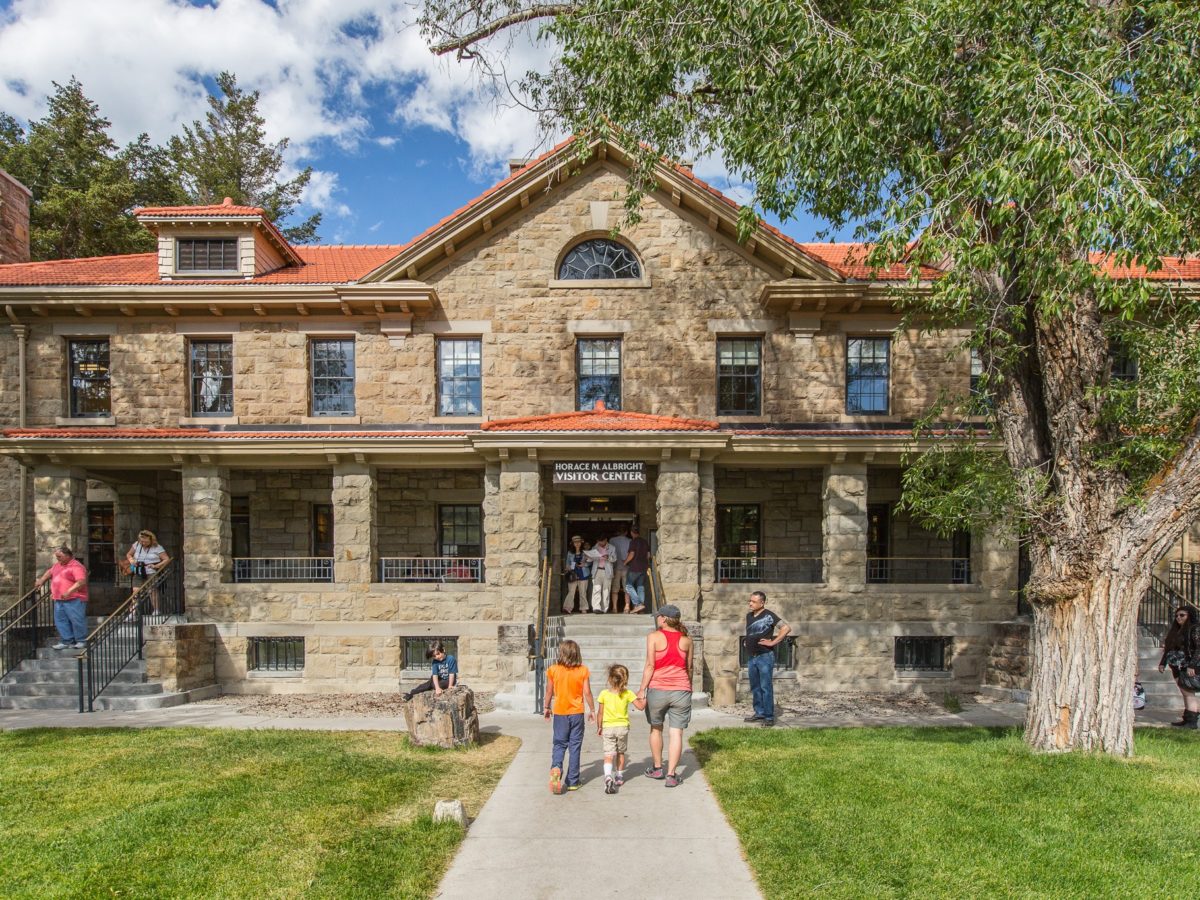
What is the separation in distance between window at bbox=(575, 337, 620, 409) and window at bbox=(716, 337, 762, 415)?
2029 millimetres

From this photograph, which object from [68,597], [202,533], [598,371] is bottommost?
[68,597]

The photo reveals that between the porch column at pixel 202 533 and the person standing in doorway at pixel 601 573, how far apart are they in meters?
6.87

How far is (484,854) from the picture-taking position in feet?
19.2

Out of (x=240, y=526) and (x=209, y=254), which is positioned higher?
(x=209, y=254)

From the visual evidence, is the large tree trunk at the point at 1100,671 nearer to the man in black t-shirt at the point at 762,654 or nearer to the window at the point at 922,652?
the man in black t-shirt at the point at 762,654

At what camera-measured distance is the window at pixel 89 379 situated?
15430mm

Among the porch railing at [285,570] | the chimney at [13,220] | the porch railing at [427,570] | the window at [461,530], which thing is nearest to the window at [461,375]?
the window at [461,530]

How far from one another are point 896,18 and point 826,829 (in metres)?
7.39

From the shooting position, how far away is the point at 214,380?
1541 centimetres

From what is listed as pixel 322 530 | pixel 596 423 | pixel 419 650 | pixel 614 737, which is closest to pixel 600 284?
pixel 596 423

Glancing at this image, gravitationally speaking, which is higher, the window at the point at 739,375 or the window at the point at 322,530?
the window at the point at 739,375

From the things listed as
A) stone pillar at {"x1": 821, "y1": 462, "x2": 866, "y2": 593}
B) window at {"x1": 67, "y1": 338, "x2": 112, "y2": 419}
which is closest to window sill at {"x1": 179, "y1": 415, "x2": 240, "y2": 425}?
window at {"x1": 67, "y1": 338, "x2": 112, "y2": 419}

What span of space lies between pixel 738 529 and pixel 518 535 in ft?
17.5

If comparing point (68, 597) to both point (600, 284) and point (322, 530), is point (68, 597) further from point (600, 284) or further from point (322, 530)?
point (600, 284)
